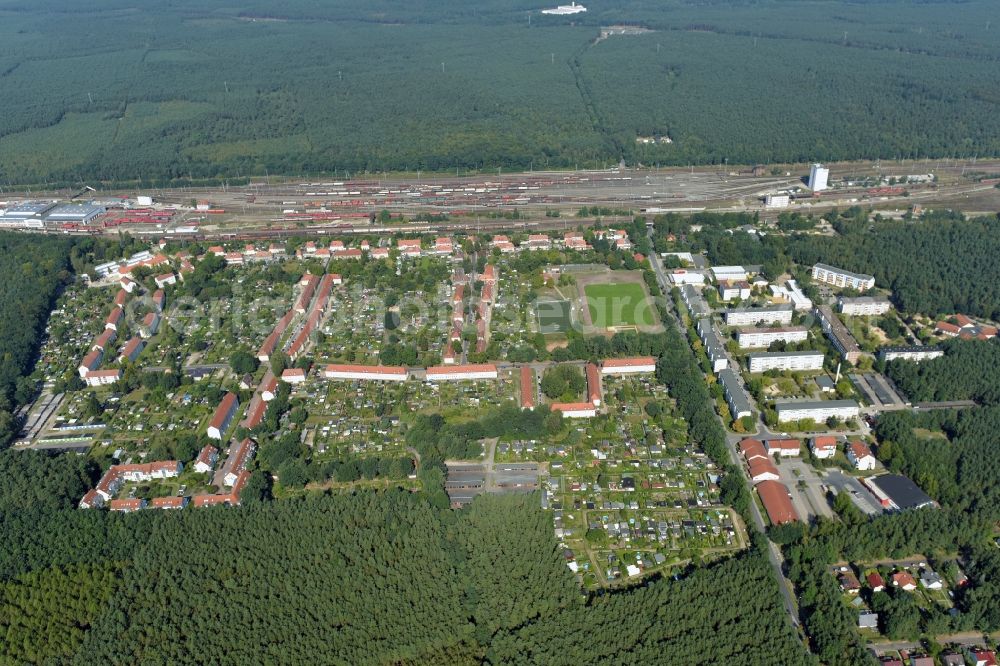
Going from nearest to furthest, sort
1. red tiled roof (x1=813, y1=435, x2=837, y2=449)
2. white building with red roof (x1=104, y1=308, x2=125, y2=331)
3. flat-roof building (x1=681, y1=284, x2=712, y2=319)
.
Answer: red tiled roof (x1=813, y1=435, x2=837, y2=449)
flat-roof building (x1=681, y1=284, x2=712, y2=319)
white building with red roof (x1=104, y1=308, x2=125, y2=331)

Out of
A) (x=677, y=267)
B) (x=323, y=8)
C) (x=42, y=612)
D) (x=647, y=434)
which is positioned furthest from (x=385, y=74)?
(x=42, y=612)

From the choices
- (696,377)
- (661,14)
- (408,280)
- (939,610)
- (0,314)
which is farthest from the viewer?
(661,14)

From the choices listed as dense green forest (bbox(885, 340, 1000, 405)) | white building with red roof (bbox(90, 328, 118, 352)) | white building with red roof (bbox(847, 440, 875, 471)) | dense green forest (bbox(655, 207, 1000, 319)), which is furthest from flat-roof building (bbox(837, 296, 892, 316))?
white building with red roof (bbox(90, 328, 118, 352))

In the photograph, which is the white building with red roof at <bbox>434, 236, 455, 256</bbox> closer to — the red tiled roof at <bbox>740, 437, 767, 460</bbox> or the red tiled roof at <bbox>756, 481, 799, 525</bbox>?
the red tiled roof at <bbox>740, 437, 767, 460</bbox>

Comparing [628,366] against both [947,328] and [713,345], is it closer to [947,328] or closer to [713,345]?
[713,345]

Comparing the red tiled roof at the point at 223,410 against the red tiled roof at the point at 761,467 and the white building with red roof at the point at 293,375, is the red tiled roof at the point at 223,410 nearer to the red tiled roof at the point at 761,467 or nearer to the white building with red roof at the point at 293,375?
the white building with red roof at the point at 293,375

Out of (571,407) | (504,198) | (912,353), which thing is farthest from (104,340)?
(912,353)

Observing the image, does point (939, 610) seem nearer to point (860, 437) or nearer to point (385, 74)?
point (860, 437)
